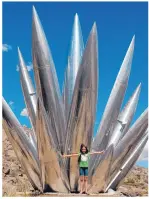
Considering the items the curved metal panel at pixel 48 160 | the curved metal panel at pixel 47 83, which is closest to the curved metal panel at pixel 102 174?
the curved metal panel at pixel 48 160

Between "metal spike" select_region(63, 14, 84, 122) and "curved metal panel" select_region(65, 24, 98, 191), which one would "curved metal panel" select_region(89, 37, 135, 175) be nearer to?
"curved metal panel" select_region(65, 24, 98, 191)

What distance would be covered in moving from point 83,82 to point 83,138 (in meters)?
1.15

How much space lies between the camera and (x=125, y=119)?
1090 cm

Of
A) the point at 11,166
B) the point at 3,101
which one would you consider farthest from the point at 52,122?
the point at 11,166

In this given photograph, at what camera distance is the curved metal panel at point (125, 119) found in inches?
405

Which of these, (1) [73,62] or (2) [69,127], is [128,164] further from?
(1) [73,62]

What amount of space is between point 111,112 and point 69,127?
1.40 metres

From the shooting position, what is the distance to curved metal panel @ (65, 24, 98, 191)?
792 centimetres

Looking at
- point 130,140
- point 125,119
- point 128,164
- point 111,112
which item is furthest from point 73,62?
point 128,164

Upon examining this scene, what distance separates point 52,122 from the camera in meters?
8.98

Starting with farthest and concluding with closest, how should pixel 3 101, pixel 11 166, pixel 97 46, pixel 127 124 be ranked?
pixel 11 166
pixel 127 124
pixel 3 101
pixel 97 46

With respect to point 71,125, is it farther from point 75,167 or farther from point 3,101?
point 3,101

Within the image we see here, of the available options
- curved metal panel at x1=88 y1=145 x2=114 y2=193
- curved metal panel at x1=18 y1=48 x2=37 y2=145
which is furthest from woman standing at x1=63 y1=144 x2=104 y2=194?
curved metal panel at x1=18 y1=48 x2=37 y2=145

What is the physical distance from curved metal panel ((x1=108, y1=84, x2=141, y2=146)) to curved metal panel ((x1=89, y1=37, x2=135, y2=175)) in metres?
0.61
